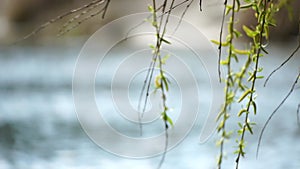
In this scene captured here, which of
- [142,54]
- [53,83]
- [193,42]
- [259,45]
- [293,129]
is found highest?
[193,42]

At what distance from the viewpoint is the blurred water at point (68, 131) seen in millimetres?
2646

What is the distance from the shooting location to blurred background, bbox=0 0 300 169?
8.77 ft

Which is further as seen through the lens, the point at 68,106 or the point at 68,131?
the point at 68,106

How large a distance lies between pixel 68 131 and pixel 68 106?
0.61 metres

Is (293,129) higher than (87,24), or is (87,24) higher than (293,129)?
(87,24)

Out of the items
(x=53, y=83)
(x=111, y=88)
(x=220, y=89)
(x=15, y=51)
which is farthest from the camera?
(x=15, y=51)

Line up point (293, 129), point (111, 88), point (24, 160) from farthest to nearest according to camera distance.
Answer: point (111, 88) < point (293, 129) < point (24, 160)

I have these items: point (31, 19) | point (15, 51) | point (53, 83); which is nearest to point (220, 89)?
point (53, 83)

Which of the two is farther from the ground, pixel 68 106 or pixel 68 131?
pixel 68 106

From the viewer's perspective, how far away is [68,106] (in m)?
4.00

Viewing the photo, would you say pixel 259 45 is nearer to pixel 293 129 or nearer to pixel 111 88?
pixel 293 129

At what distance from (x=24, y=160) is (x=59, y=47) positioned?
4023 mm

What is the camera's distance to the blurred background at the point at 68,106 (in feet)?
8.77

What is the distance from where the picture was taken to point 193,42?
6.28 m
